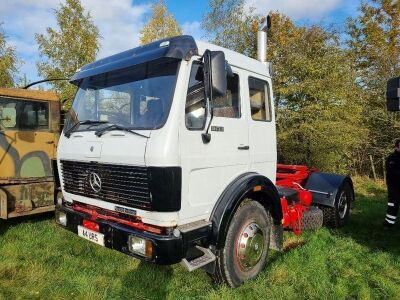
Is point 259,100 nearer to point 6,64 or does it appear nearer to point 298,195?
point 298,195

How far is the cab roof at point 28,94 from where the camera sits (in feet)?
19.7

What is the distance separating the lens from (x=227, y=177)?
402 centimetres

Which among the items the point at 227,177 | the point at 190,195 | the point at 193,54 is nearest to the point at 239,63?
the point at 193,54

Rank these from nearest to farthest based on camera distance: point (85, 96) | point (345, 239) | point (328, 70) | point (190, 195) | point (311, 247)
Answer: point (190, 195), point (85, 96), point (311, 247), point (345, 239), point (328, 70)

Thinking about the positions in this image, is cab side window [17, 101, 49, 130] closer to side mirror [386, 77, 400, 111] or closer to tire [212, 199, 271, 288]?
tire [212, 199, 271, 288]

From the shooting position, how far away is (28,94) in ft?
20.5

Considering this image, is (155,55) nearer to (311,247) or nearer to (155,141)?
(155,141)

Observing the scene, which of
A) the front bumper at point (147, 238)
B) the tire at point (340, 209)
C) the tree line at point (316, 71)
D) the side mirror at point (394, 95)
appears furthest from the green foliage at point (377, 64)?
the front bumper at point (147, 238)

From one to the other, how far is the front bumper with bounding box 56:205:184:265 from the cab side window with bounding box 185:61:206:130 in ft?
3.49

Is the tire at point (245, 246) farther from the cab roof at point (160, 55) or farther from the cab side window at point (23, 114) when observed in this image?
the cab side window at point (23, 114)

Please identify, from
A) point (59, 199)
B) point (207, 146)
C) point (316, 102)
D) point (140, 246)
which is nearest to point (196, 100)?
point (207, 146)

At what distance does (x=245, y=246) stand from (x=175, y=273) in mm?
928

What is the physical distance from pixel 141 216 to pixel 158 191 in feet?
1.24

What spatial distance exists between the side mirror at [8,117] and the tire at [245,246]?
4.12 m
